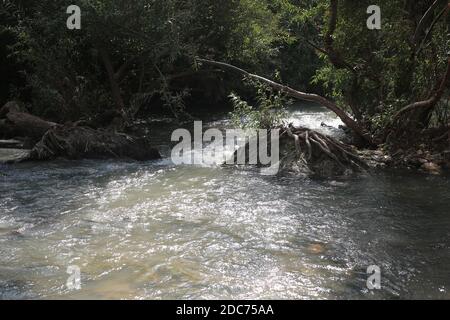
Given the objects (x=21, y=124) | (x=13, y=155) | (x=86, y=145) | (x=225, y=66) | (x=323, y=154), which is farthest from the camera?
(x=225, y=66)

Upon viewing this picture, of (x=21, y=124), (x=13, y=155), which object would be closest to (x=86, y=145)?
(x=13, y=155)

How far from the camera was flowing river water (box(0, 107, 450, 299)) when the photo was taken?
6254mm

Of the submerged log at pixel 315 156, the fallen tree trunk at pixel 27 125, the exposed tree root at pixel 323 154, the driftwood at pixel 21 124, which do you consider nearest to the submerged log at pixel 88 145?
the driftwood at pixel 21 124

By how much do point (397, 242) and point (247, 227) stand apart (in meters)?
2.47

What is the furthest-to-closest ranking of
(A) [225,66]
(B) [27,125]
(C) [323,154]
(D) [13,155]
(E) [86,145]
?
(A) [225,66] < (B) [27,125] < (D) [13,155] < (E) [86,145] < (C) [323,154]

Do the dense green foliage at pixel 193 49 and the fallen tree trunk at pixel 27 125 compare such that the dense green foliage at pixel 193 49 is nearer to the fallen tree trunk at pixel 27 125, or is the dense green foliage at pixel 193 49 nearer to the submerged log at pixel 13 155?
the fallen tree trunk at pixel 27 125

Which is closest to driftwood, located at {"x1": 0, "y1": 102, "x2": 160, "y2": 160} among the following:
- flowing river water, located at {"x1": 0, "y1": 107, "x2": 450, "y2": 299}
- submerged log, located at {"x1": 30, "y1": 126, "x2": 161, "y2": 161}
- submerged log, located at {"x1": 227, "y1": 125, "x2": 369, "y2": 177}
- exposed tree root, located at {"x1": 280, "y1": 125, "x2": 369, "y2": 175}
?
submerged log, located at {"x1": 30, "y1": 126, "x2": 161, "y2": 161}

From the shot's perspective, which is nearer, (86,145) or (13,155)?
(86,145)

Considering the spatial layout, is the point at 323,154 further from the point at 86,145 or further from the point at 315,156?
the point at 86,145

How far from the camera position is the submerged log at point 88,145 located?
1423 cm

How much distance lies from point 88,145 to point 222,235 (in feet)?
25.6

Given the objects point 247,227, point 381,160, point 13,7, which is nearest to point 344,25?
point 381,160

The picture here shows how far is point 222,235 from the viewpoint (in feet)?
26.4

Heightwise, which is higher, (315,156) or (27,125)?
(27,125)
